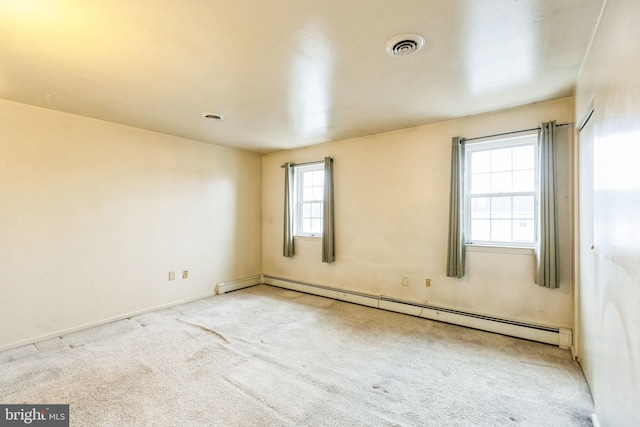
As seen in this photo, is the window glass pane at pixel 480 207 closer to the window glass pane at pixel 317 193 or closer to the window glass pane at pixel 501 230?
the window glass pane at pixel 501 230

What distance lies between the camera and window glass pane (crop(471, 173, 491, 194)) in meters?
3.19

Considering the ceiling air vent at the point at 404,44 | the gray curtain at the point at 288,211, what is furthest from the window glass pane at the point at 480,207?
the gray curtain at the point at 288,211

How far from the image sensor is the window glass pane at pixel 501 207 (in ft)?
10.0

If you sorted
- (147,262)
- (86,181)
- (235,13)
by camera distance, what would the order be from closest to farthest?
1. (235,13)
2. (86,181)
3. (147,262)

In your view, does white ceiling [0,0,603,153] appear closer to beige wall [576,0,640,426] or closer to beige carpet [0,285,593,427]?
beige wall [576,0,640,426]

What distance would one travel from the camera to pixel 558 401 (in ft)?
6.24

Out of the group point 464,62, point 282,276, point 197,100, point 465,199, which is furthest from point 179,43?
point 282,276

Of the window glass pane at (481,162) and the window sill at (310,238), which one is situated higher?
the window glass pane at (481,162)

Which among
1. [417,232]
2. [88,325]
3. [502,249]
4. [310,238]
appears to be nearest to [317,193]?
[310,238]

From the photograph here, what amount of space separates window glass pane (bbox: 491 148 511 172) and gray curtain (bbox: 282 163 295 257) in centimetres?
290

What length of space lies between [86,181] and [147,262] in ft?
3.85

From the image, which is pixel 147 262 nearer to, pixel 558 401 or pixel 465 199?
pixel 465 199

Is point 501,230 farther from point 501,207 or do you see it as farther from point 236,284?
point 236,284

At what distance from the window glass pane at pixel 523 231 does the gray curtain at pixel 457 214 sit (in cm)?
51
